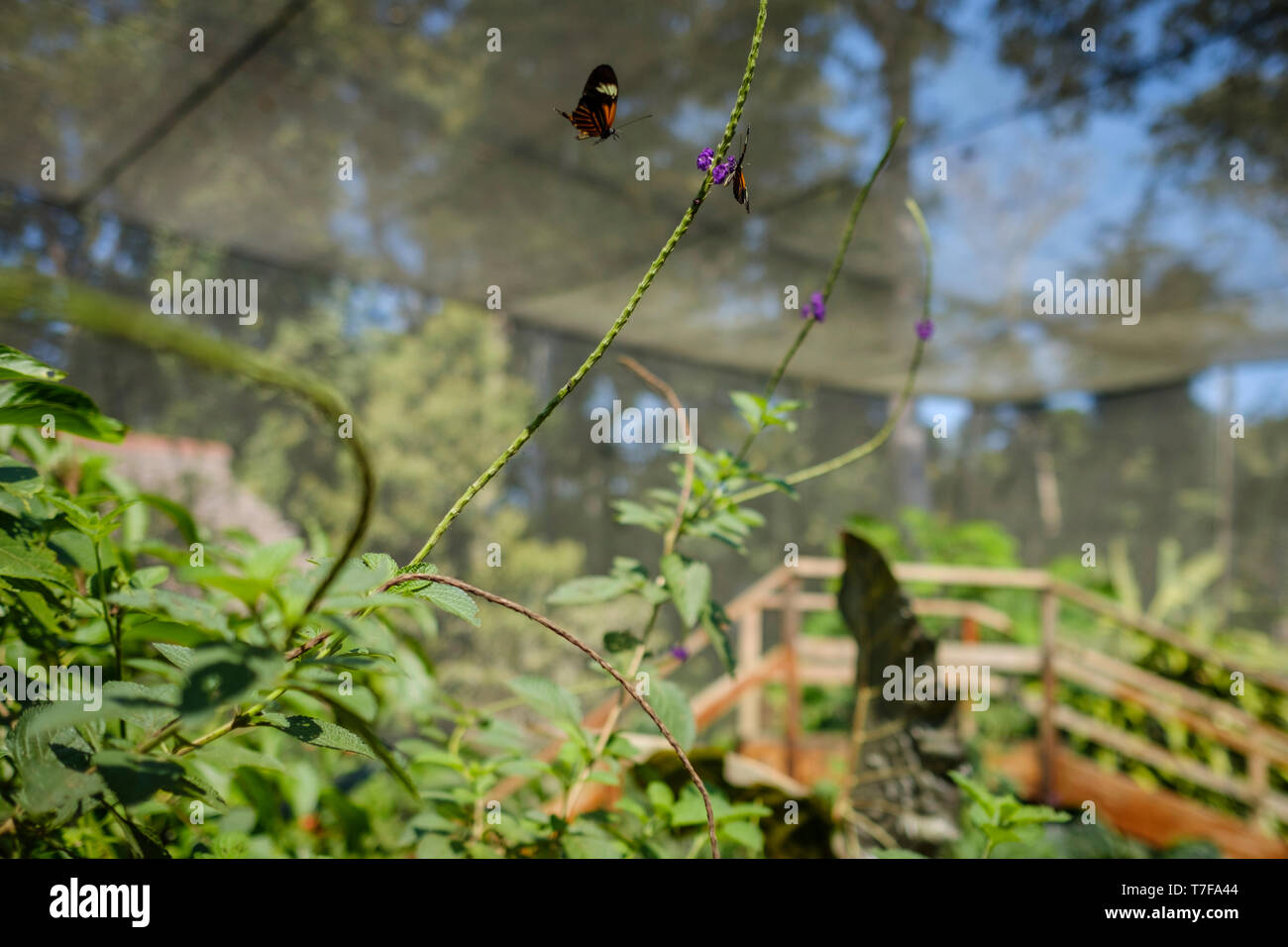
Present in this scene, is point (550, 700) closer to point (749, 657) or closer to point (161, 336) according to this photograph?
point (161, 336)

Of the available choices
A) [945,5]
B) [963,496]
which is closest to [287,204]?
[945,5]

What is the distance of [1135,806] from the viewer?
3.43 m

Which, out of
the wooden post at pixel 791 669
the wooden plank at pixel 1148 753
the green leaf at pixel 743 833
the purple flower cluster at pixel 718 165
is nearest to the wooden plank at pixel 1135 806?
the wooden plank at pixel 1148 753

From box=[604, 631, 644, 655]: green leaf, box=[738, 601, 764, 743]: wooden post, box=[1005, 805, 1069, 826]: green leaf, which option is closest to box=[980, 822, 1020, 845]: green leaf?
box=[1005, 805, 1069, 826]: green leaf

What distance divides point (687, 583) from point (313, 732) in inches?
11.6

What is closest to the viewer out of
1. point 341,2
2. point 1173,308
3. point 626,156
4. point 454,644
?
point 341,2

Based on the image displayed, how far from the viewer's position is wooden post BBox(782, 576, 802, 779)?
3.23 meters

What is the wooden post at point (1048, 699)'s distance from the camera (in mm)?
3648

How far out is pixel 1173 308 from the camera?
3826mm

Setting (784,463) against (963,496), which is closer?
(784,463)

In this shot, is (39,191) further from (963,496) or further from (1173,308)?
(963,496)

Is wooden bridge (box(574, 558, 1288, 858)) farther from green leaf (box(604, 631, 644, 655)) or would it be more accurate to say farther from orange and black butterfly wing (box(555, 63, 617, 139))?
orange and black butterfly wing (box(555, 63, 617, 139))

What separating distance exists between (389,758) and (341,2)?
7.27 feet

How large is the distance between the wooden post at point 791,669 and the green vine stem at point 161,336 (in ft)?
10.1
